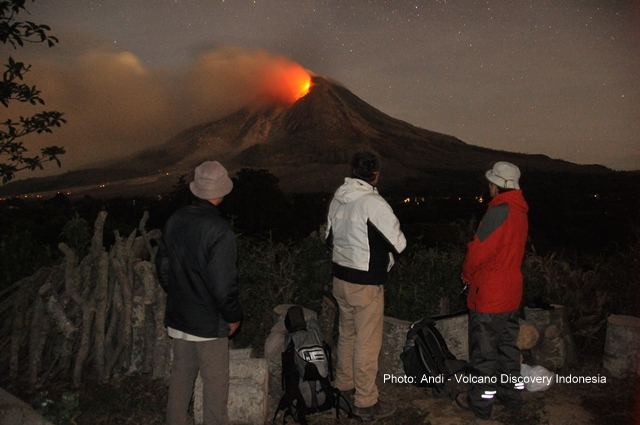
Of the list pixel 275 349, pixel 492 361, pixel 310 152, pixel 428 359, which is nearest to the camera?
pixel 492 361

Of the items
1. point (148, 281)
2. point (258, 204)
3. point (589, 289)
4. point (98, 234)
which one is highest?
point (258, 204)

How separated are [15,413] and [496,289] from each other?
3407mm

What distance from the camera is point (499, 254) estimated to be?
12.1 feet

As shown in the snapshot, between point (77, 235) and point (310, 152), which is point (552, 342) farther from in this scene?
Result: point (310, 152)

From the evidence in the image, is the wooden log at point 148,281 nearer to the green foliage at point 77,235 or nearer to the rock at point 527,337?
the green foliage at point 77,235

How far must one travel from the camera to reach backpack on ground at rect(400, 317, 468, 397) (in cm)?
400

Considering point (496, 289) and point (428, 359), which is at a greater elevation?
point (496, 289)

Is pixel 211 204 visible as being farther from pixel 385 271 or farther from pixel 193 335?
pixel 385 271

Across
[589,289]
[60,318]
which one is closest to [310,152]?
[589,289]

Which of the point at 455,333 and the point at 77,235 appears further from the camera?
the point at 77,235

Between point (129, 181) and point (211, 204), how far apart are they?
85.5m

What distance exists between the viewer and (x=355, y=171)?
148 inches

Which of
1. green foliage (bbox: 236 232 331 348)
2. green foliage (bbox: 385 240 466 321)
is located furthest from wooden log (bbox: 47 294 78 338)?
green foliage (bbox: 385 240 466 321)

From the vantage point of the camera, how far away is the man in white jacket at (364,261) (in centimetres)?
355
